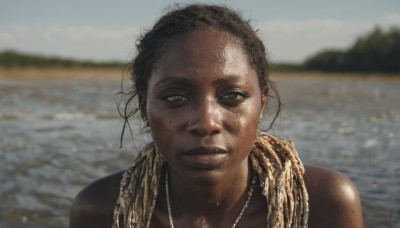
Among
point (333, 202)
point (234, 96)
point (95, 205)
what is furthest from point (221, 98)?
point (95, 205)

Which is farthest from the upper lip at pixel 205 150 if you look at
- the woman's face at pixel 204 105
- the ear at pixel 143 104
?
the ear at pixel 143 104

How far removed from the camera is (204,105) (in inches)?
95.0

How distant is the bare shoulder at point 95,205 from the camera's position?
299 centimetres

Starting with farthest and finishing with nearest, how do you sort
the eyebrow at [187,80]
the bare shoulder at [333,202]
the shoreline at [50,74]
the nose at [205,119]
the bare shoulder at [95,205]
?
the shoreline at [50,74] → the bare shoulder at [95,205] → the bare shoulder at [333,202] → the eyebrow at [187,80] → the nose at [205,119]

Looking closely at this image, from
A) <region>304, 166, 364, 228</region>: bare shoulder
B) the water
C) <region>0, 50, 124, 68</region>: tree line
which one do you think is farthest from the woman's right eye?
<region>0, 50, 124, 68</region>: tree line

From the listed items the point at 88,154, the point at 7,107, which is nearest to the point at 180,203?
the point at 88,154

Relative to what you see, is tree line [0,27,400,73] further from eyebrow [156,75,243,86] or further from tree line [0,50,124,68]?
eyebrow [156,75,243,86]

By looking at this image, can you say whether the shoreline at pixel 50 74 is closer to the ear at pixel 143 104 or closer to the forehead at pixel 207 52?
the ear at pixel 143 104

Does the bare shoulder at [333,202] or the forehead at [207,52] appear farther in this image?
the bare shoulder at [333,202]

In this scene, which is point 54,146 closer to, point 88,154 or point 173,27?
point 88,154

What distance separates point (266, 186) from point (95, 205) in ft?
3.11

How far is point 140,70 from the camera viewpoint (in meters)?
2.86

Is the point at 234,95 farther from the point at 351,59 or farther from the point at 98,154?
the point at 351,59

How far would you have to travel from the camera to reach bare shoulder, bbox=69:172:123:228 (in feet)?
9.80
